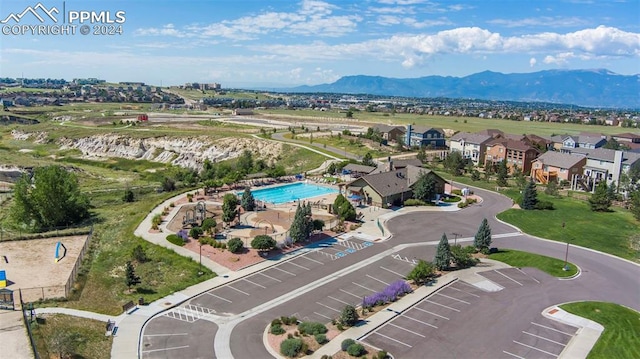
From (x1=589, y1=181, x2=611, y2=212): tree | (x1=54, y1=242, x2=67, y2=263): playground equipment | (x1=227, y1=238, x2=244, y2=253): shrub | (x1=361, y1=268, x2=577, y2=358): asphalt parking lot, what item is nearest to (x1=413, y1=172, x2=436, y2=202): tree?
(x1=589, y1=181, x2=611, y2=212): tree

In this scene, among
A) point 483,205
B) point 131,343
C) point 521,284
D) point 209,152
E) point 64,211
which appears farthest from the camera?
point 209,152

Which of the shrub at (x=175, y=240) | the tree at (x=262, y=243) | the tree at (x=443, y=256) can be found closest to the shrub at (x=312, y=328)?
the tree at (x=262, y=243)

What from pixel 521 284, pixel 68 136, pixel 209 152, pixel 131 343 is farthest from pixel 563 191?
pixel 68 136

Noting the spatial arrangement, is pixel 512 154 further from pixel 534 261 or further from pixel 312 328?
pixel 312 328

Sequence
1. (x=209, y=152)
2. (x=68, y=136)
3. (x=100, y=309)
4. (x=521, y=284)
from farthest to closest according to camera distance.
Result: (x=68, y=136) → (x=209, y=152) → (x=521, y=284) → (x=100, y=309)

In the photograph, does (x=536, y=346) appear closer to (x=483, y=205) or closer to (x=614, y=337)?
(x=614, y=337)

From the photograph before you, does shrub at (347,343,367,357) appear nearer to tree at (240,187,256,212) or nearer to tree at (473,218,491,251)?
tree at (473,218,491,251)

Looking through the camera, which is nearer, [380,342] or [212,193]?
[380,342]
